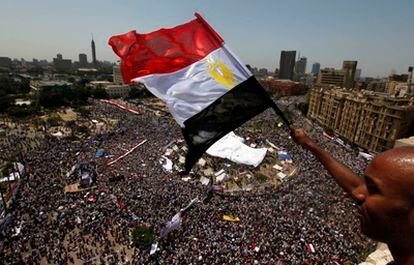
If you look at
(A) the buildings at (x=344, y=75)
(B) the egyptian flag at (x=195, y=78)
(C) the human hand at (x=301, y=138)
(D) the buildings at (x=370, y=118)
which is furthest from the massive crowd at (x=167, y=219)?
(A) the buildings at (x=344, y=75)

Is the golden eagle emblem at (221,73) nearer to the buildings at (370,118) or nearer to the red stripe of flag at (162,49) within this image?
the red stripe of flag at (162,49)

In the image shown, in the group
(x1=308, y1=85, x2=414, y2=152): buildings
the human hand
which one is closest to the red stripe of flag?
the human hand

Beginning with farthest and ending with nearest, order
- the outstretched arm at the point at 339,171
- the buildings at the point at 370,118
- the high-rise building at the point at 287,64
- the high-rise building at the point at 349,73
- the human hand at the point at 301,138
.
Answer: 1. the high-rise building at the point at 287,64
2. the high-rise building at the point at 349,73
3. the buildings at the point at 370,118
4. the human hand at the point at 301,138
5. the outstretched arm at the point at 339,171

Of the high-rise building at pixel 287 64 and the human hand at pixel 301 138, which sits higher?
the high-rise building at pixel 287 64

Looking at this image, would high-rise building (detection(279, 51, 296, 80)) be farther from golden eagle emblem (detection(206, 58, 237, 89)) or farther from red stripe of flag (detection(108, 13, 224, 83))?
golden eagle emblem (detection(206, 58, 237, 89))

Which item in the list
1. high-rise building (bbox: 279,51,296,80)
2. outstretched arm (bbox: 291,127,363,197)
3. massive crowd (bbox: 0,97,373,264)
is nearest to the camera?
outstretched arm (bbox: 291,127,363,197)

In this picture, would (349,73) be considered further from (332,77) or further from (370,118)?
(370,118)
